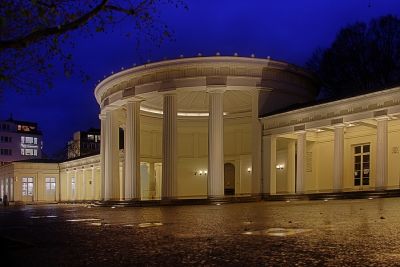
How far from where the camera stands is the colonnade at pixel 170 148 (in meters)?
29.8

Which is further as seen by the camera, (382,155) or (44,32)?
(382,155)

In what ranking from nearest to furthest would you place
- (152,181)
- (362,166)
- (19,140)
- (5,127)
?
(362,166), (152,181), (5,127), (19,140)

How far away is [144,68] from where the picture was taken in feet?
104

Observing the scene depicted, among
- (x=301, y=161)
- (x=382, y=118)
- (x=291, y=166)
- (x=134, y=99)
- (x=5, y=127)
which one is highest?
(x=5, y=127)

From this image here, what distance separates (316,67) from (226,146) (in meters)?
13.3

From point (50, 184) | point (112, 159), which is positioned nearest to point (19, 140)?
point (50, 184)

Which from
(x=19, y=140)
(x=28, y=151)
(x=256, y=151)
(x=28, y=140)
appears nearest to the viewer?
(x=256, y=151)

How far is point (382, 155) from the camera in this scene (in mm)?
25219

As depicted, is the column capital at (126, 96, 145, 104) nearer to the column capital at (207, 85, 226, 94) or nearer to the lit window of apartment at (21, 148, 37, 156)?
the column capital at (207, 85, 226, 94)

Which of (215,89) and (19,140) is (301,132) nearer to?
(215,89)

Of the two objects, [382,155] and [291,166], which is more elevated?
[382,155]

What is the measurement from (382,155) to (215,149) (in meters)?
9.49

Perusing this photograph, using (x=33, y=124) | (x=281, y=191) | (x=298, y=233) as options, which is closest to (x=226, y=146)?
(x=281, y=191)

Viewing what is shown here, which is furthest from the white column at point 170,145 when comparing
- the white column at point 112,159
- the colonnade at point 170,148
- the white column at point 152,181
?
the white column at point 152,181
